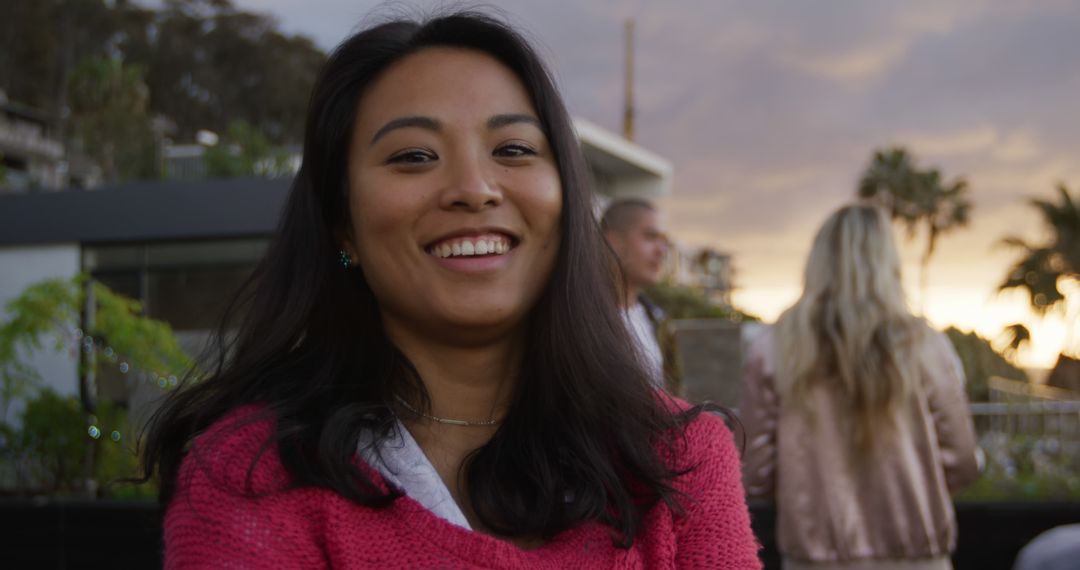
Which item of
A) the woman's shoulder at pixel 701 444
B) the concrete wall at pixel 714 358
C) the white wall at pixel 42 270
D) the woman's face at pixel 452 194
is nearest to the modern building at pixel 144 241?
the white wall at pixel 42 270

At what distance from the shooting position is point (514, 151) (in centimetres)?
152

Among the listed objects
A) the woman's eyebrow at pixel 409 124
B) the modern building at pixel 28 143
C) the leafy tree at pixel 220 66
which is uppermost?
the leafy tree at pixel 220 66

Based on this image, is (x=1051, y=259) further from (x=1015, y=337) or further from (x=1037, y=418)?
(x=1037, y=418)

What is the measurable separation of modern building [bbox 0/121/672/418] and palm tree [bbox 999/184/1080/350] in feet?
61.7

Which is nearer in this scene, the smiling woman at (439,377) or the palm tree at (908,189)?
the smiling woman at (439,377)

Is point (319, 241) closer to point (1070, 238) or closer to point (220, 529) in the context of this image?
point (220, 529)

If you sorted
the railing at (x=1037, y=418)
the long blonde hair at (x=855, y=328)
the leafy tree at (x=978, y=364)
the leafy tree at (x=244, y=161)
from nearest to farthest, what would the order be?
the long blonde hair at (x=855, y=328)
the railing at (x=1037, y=418)
the leafy tree at (x=978, y=364)
the leafy tree at (x=244, y=161)

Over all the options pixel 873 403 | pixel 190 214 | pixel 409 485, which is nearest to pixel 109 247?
pixel 190 214

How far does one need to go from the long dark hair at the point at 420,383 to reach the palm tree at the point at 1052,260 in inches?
1022

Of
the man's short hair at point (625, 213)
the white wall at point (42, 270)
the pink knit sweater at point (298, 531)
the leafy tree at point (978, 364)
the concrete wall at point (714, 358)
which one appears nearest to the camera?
the pink knit sweater at point (298, 531)

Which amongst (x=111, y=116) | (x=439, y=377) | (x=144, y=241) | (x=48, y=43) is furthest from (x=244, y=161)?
(x=439, y=377)

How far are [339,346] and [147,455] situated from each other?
0.33 m

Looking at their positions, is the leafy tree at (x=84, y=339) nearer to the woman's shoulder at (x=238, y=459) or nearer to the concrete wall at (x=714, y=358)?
the concrete wall at (x=714, y=358)

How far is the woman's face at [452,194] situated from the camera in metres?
1.46
